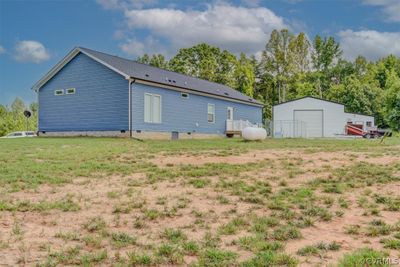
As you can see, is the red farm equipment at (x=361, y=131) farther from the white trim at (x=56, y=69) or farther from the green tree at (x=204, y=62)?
the white trim at (x=56, y=69)

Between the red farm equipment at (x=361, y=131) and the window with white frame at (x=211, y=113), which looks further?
the red farm equipment at (x=361, y=131)

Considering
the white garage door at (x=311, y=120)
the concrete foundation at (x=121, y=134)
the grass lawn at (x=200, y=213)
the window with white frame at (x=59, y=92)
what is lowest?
the grass lawn at (x=200, y=213)

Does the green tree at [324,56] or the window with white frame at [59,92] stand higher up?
the green tree at [324,56]

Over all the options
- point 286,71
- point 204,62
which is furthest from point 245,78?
point 286,71

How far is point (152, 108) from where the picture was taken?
19.9m

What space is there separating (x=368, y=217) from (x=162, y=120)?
16425 millimetres

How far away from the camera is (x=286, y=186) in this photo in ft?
20.6

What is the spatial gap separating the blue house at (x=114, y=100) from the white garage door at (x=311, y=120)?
10868 millimetres

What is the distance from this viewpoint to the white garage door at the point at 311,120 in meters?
31.1

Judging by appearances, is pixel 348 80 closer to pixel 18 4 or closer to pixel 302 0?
pixel 302 0

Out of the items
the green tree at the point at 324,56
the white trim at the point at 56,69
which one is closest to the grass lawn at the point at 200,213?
the white trim at the point at 56,69

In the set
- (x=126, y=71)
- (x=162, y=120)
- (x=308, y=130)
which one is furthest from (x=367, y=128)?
(x=126, y=71)

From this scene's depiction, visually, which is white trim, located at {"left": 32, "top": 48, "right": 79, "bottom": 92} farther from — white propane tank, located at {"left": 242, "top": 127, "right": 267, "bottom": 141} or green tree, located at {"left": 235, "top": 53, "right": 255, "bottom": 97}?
green tree, located at {"left": 235, "top": 53, "right": 255, "bottom": 97}

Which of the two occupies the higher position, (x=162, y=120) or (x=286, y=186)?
(x=162, y=120)
